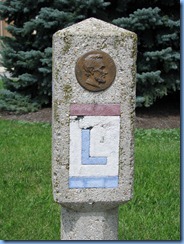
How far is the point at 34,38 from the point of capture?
788 centimetres

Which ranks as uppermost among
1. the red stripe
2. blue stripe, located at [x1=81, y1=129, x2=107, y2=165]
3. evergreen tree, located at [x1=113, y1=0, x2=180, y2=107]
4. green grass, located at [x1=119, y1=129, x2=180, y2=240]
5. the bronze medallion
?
evergreen tree, located at [x1=113, y1=0, x2=180, y2=107]

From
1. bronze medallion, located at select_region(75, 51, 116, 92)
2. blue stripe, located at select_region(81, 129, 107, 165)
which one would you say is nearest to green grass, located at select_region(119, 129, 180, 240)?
blue stripe, located at select_region(81, 129, 107, 165)

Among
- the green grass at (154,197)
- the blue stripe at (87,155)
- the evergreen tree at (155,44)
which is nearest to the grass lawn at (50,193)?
the green grass at (154,197)

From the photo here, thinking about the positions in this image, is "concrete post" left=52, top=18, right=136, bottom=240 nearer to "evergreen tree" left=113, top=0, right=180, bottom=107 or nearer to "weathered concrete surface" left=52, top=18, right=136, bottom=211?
"weathered concrete surface" left=52, top=18, right=136, bottom=211

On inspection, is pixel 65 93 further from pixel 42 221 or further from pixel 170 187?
pixel 170 187

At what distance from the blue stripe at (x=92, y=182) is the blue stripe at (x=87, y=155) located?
0.09 m

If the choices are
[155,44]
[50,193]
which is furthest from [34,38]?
[50,193]

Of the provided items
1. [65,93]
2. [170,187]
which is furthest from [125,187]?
[170,187]

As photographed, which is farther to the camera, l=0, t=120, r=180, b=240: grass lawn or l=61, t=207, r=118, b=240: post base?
l=0, t=120, r=180, b=240: grass lawn

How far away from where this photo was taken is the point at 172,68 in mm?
7453

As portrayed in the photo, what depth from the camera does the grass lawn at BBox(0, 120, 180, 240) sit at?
12.5 ft

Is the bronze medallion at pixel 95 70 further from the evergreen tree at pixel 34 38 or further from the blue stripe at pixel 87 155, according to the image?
the evergreen tree at pixel 34 38

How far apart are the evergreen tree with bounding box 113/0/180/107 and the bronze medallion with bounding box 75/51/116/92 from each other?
4480 mm

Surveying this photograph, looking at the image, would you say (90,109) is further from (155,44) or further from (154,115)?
(154,115)
